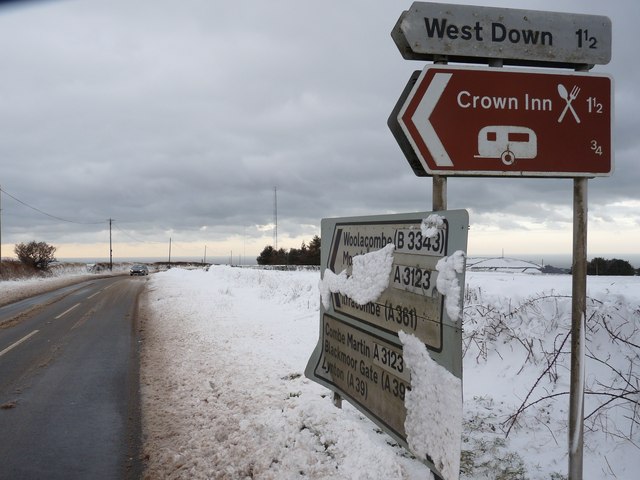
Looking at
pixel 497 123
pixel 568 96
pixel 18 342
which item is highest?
pixel 568 96

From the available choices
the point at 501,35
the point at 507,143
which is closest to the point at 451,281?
the point at 507,143

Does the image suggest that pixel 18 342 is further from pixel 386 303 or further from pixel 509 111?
pixel 509 111

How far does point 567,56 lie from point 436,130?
1.06m

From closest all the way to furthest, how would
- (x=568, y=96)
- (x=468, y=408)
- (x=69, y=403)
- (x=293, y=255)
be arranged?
(x=568, y=96), (x=468, y=408), (x=69, y=403), (x=293, y=255)

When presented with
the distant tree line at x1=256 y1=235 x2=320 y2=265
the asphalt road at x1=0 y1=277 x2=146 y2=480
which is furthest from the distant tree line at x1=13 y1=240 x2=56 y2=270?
the asphalt road at x1=0 y1=277 x2=146 y2=480

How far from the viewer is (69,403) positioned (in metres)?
5.46

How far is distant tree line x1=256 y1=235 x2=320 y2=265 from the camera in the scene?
70.1 m

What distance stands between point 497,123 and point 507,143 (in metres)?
0.14

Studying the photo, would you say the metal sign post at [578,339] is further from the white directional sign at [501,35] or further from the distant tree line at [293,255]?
the distant tree line at [293,255]

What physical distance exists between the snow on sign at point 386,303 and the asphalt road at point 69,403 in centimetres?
210

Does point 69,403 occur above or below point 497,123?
below

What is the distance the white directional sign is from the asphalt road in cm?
410

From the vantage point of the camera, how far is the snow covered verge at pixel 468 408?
3.62m

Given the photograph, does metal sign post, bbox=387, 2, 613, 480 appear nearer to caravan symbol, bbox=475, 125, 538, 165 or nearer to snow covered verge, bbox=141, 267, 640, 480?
caravan symbol, bbox=475, 125, 538, 165
